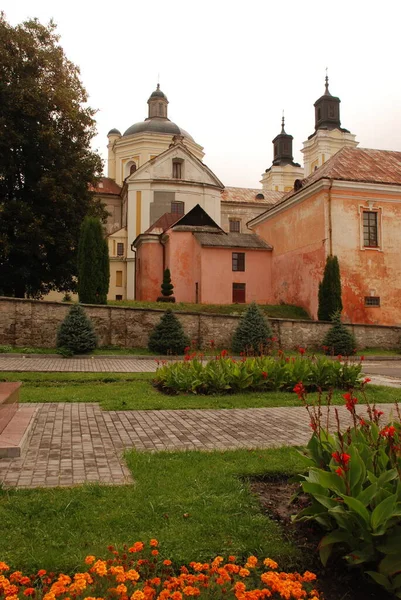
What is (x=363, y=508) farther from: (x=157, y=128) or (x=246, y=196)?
(x=157, y=128)

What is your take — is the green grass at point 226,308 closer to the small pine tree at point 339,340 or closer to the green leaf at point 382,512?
the small pine tree at point 339,340

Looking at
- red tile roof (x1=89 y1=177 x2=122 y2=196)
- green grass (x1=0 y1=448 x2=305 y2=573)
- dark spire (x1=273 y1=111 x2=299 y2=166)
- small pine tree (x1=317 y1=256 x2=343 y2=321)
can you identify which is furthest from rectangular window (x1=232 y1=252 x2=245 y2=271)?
dark spire (x1=273 y1=111 x2=299 y2=166)

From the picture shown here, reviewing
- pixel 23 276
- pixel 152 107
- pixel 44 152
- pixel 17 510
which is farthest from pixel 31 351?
pixel 152 107

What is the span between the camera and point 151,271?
37.6 metres

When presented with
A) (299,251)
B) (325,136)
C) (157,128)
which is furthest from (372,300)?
(325,136)

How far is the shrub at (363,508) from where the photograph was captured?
2848 millimetres

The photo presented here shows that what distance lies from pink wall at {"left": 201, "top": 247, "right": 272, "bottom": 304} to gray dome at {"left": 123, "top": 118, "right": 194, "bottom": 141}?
87.5ft

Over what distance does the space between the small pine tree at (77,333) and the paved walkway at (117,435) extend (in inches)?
416

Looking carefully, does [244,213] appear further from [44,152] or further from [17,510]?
[17,510]

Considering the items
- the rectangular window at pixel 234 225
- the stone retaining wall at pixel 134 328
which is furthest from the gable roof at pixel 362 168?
the rectangular window at pixel 234 225

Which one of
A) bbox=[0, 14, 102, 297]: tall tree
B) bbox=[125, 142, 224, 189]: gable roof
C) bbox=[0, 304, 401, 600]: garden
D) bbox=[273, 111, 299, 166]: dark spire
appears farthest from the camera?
bbox=[273, 111, 299, 166]: dark spire

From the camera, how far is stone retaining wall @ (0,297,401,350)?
66.0ft

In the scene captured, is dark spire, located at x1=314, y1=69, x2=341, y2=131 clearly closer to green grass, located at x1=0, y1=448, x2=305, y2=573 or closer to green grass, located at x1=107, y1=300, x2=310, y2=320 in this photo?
green grass, located at x1=107, y1=300, x2=310, y2=320

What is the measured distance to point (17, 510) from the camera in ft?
12.4
